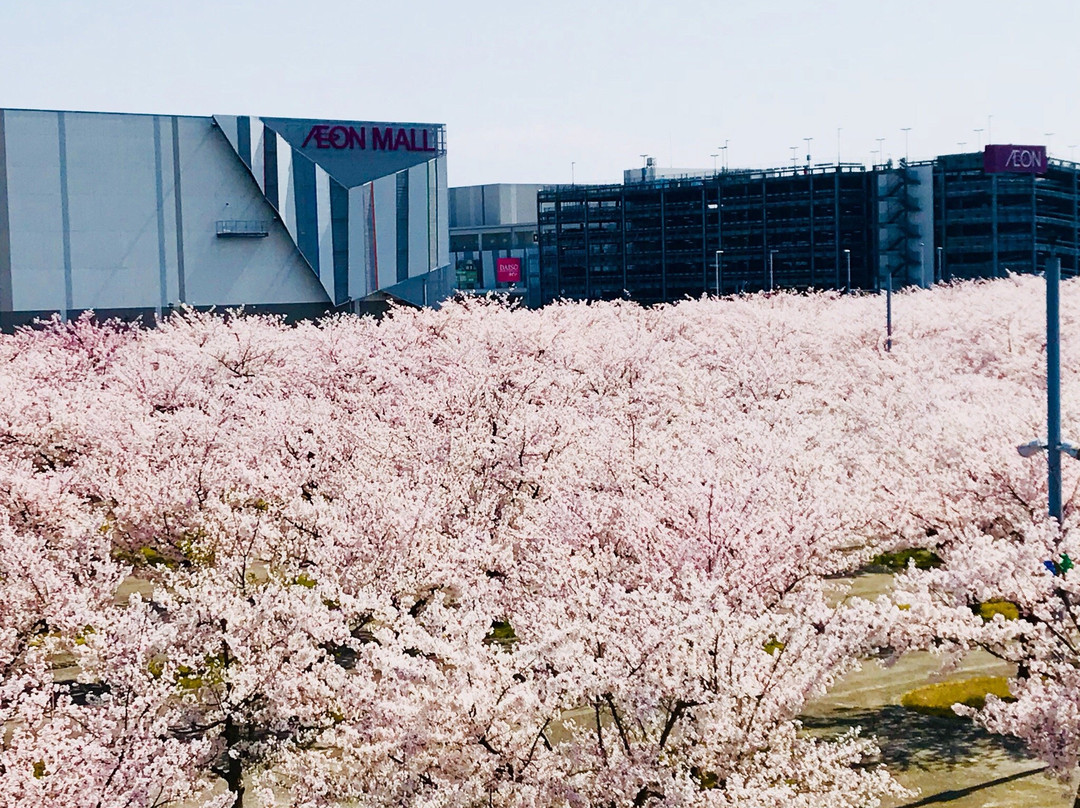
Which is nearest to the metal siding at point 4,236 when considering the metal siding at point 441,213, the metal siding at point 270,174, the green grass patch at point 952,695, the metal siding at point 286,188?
the metal siding at point 270,174

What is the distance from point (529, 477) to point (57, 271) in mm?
63642

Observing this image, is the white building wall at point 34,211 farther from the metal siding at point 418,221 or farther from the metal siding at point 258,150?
the metal siding at point 418,221

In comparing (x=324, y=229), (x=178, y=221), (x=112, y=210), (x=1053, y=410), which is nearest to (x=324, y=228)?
(x=324, y=229)

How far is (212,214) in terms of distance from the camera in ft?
288

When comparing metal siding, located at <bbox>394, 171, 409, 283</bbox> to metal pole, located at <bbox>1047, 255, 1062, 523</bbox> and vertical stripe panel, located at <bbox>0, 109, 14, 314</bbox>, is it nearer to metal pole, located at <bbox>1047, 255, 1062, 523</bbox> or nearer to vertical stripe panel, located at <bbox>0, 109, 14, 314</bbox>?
vertical stripe panel, located at <bbox>0, 109, 14, 314</bbox>

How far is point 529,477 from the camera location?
2914 centimetres

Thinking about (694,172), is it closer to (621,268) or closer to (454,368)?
(621,268)

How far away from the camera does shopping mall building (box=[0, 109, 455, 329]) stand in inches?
3253

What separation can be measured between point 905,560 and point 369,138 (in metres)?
64.2

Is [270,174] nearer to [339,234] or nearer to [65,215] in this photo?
[339,234]

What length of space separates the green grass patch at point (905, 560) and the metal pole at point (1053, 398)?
16.2 m

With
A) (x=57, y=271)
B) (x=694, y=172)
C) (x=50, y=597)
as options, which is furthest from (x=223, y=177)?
(x=694, y=172)

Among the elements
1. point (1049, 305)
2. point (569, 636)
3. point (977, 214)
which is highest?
point (977, 214)

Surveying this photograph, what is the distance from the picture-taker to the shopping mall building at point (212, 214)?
82625 mm
